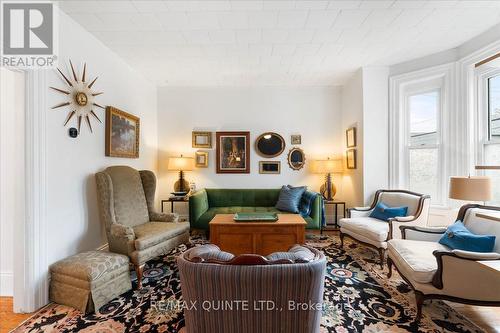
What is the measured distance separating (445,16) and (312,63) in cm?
170

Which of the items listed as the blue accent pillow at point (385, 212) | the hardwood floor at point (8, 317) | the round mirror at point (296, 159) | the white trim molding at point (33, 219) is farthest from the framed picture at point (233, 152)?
the hardwood floor at point (8, 317)

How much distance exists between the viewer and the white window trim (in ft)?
11.1

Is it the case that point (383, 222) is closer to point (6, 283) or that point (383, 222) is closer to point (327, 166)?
point (327, 166)

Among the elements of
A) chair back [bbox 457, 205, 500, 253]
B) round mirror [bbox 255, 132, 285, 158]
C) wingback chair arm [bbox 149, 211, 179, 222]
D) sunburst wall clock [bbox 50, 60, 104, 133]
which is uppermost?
sunburst wall clock [bbox 50, 60, 104, 133]

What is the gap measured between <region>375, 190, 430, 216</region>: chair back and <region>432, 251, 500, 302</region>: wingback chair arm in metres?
1.44

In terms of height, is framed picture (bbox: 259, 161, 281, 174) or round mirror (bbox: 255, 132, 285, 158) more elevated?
round mirror (bbox: 255, 132, 285, 158)

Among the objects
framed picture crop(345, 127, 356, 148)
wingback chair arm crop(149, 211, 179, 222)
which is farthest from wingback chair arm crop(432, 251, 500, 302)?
wingback chair arm crop(149, 211, 179, 222)

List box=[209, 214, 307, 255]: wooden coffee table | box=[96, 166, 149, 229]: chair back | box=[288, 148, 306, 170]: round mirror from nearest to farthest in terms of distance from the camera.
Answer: box=[96, 166, 149, 229]: chair back → box=[209, 214, 307, 255]: wooden coffee table → box=[288, 148, 306, 170]: round mirror

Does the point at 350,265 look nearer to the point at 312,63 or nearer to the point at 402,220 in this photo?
the point at 402,220

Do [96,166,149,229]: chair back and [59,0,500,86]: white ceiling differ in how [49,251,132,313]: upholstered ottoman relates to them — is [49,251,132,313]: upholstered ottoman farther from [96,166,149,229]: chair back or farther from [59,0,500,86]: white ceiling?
[59,0,500,86]: white ceiling

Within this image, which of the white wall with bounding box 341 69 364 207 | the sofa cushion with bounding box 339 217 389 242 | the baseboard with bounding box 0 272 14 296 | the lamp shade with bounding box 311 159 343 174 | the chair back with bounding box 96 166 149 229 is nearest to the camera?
the baseboard with bounding box 0 272 14 296

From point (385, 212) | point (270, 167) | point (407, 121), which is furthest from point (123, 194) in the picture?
point (407, 121)

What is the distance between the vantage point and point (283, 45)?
125 inches

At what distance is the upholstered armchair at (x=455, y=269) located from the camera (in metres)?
1.69
